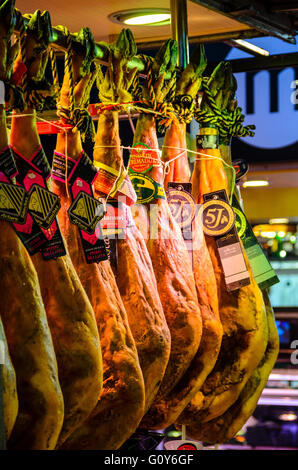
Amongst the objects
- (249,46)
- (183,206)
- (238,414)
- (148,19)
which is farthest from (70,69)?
(249,46)

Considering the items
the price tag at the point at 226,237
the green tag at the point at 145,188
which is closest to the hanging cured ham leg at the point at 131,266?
the green tag at the point at 145,188

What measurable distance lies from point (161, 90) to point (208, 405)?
0.85 m

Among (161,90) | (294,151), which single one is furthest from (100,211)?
(294,151)

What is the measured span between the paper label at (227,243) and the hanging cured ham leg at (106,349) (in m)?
0.54

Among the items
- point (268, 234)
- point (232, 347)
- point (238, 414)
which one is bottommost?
point (268, 234)

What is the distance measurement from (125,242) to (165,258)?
176 mm

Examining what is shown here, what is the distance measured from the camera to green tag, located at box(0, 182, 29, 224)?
1.32 metres

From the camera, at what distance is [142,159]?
1.93m

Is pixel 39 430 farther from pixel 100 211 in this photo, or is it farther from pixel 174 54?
pixel 174 54

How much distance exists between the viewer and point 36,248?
1.43 m

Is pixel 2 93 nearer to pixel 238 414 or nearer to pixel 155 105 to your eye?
pixel 155 105

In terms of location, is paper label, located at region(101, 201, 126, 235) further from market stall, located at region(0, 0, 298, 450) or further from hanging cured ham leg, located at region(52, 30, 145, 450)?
hanging cured ham leg, located at region(52, 30, 145, 450)

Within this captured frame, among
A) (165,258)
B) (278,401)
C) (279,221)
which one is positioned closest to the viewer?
(165,258)

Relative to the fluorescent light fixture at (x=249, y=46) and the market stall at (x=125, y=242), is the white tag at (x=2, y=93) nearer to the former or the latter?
the market stall at (x=125, y=242)
